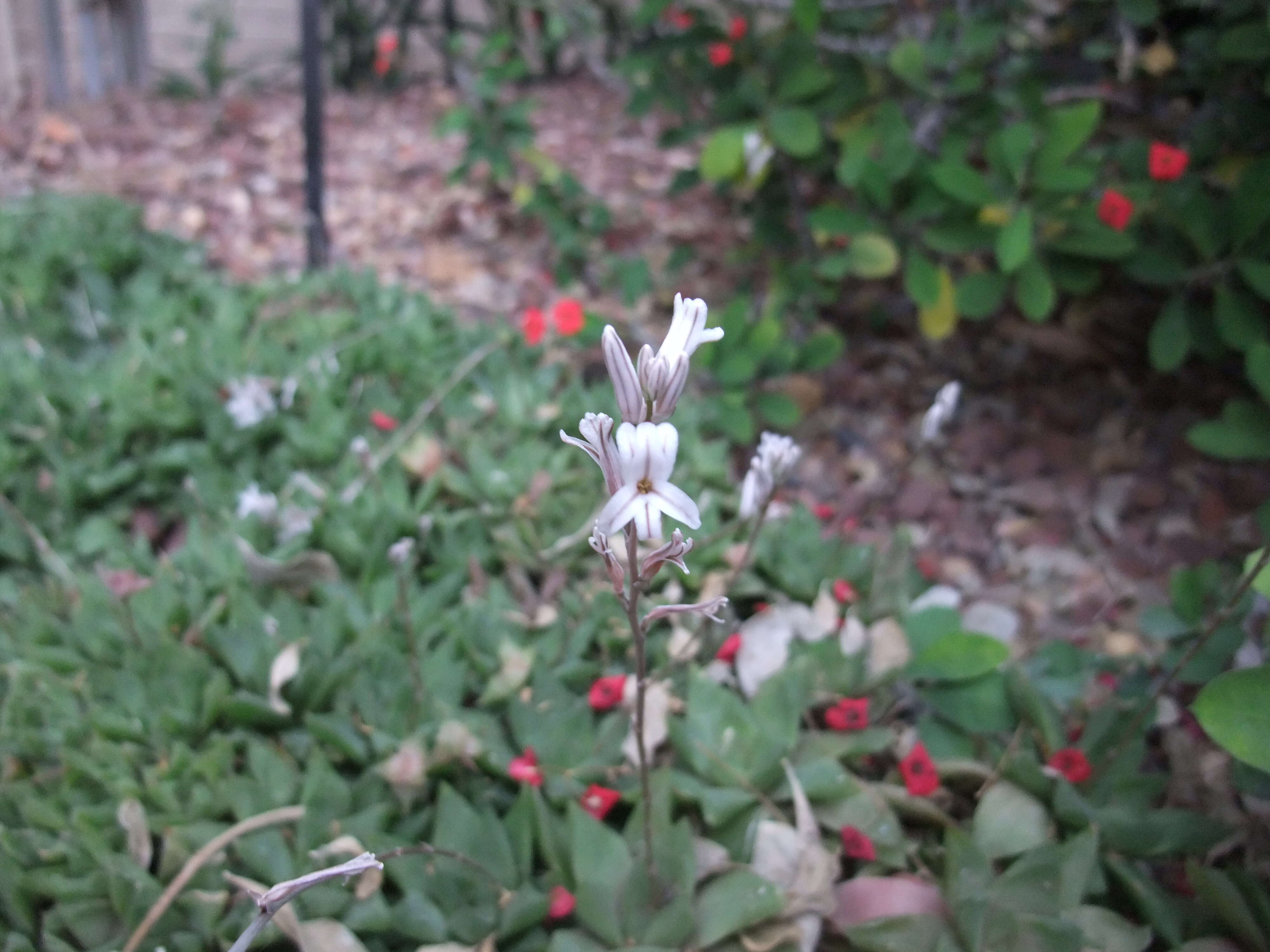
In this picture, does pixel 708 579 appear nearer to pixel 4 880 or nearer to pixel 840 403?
pixel 840 403

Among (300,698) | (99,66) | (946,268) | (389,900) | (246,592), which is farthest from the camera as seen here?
(99,66)

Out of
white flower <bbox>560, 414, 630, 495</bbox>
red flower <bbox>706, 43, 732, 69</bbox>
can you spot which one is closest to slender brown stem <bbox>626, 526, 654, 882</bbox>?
white flower <bbox>560, 414, 630, 495</bbox>

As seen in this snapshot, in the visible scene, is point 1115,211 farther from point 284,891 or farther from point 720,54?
point 284,891

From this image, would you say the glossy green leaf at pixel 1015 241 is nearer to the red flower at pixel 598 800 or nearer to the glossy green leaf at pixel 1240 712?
the glossy green leaf at pixel 1240 712

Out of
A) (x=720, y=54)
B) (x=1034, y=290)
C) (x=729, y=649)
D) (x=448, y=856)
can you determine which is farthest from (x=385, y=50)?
(x=448, y=856)

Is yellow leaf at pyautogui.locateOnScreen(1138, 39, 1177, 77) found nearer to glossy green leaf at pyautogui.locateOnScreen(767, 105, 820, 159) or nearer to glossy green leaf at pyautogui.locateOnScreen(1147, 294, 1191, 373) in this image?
glossy green leaf at pyautogui.locateOnScreen(1147, 294, 1191, 373)

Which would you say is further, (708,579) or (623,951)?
(708,579)

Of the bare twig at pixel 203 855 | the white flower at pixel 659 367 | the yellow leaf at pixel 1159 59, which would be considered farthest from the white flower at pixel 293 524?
the yellow leaf at pixel 1159 59

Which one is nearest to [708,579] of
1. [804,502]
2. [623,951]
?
[804,502]
